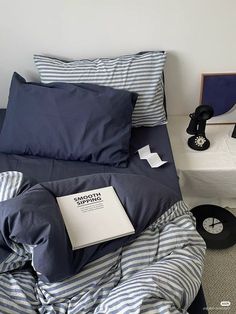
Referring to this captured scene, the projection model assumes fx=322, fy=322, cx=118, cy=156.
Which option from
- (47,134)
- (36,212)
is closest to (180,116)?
(47,134)

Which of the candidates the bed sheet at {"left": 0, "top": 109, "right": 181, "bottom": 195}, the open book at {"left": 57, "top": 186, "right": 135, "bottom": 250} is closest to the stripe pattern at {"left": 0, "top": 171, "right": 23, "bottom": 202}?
the open book at {"left": 57, "top": 186, "right": 135, "bottom": 250}

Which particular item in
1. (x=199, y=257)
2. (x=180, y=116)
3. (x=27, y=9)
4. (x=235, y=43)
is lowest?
(x=199, y=257)

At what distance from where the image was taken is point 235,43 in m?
1.60

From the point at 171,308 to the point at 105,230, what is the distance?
31cm

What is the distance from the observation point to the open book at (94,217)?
0.98 metres

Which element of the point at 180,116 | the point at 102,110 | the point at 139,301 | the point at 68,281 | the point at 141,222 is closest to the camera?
the point at 139,301

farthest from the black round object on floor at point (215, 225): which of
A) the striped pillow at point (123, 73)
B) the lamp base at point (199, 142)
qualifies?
the striped pillow at point (123, 73)

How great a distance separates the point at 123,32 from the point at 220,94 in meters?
0.61

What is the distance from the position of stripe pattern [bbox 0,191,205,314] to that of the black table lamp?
0.63 meters

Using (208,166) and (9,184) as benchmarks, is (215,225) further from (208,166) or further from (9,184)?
(9,184)

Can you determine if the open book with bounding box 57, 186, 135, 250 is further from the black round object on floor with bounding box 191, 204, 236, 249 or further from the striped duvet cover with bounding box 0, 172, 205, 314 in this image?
the black round object on floor with bounding box 191, 204, 236, 249

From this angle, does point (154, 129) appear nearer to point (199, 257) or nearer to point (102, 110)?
point (102, 110)

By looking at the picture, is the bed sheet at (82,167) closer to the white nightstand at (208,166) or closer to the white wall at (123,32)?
the white nightstand at (208,166)

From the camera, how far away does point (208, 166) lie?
1.52 metres
